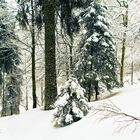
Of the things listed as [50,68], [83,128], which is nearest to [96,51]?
[50,68]

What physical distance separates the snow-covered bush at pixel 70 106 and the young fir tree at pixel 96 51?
916cm

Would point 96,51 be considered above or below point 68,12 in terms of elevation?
below

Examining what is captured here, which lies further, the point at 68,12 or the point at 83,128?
the point at 68,12

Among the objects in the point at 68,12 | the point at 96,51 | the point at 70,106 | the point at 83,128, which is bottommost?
the point at 83,128

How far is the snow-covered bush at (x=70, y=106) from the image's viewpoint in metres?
8.64

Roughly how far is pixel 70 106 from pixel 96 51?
987 centimetres

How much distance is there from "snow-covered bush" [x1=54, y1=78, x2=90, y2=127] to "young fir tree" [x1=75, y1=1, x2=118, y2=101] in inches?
361

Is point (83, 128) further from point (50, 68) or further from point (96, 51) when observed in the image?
point (96, 51)

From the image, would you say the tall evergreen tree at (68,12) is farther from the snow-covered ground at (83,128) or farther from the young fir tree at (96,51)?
the snow-covered ground at (83,128)

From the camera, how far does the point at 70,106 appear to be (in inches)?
346

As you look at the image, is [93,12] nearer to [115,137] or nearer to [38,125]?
[38,125]

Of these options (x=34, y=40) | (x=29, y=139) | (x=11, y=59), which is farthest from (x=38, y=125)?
(x=11, y=59)

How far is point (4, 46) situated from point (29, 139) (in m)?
12.4

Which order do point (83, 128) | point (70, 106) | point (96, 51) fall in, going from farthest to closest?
1. point (96, 51)
2. point (70, 106)
3. point (83, 128)
